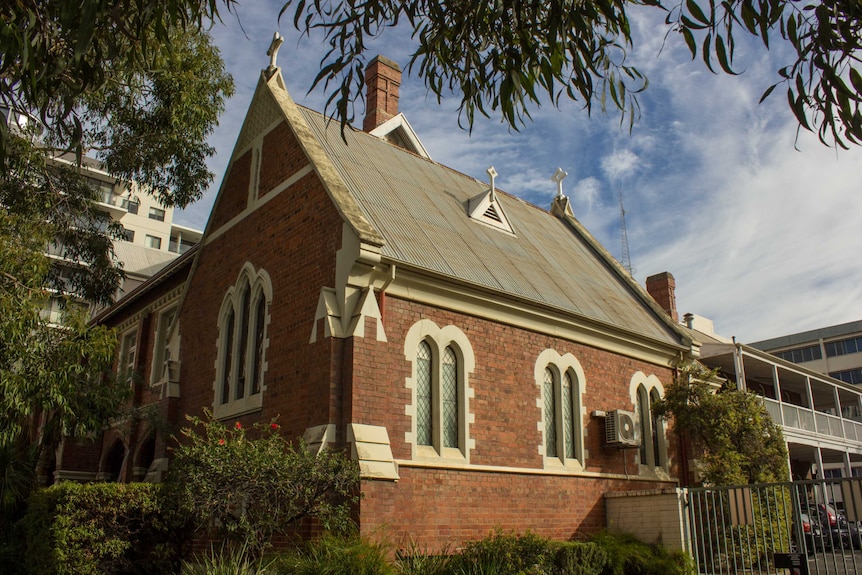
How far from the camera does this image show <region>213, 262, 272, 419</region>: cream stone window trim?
14969mm

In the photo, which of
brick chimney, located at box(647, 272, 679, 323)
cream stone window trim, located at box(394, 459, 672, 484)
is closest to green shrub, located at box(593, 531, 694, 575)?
cream stone window trim, located at box(394, 459, 672, 484)

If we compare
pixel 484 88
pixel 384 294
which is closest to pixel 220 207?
pixel 384 294

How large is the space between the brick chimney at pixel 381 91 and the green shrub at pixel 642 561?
51.5 ft

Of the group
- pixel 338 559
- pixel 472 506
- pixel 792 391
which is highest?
pixel 792 391

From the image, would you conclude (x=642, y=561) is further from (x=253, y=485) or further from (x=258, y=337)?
(x=258, y=337)

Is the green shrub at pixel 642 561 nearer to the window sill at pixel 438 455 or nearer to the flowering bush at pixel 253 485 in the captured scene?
the window sill at pixel 438 455

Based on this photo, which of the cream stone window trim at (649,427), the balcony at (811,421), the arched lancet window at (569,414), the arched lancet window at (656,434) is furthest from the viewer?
the balcony at (811,421)

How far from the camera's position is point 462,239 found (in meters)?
17.0

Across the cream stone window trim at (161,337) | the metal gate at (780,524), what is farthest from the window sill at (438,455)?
the cream stone window trim at (161,337)

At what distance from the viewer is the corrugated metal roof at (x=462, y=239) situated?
15.4 metres

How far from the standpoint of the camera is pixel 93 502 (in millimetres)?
12008

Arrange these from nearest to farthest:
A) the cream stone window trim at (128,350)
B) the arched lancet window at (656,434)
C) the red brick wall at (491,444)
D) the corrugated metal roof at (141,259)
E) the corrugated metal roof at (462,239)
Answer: the red brick wall at (491,444) → the corrugated metal roof at (462,239) → the arched lancet window at (656,434) → the cream stone window trim at (128,350) → the corrugated metal roof at (141,259)

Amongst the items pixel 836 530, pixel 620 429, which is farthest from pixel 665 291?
pixel 620 429

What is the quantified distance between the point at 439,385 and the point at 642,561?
5.03 m
